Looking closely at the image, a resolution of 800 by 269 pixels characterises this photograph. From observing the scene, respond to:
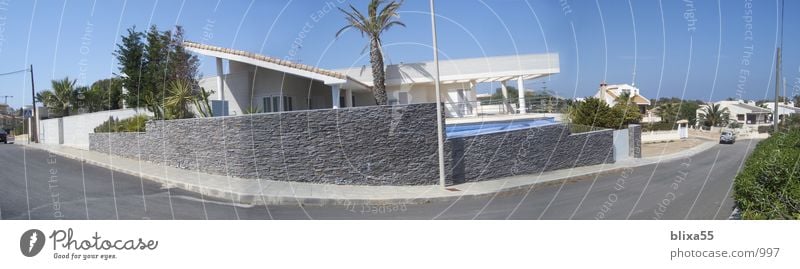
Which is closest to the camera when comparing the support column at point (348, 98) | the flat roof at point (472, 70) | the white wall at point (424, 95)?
the flat roof at point (472, 70)

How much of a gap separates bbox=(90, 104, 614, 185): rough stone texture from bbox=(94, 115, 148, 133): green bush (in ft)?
0.32

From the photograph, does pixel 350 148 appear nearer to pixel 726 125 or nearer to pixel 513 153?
pixel 513 153

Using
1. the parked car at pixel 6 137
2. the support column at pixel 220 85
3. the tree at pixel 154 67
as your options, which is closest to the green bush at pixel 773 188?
the tree at pixel 154 67

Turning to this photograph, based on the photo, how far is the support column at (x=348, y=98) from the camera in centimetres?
836

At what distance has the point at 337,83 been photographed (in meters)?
8.24

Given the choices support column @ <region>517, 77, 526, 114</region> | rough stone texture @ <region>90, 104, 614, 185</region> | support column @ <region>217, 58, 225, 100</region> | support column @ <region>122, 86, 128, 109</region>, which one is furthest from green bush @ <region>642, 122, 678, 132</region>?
support column @ <region>217, 58, 225, 100</region>

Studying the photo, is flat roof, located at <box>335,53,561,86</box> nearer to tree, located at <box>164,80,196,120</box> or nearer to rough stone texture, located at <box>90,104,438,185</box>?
rough stone texture, located at <box>90,104,438,185</box>

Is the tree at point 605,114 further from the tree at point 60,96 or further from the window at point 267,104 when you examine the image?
the window at point 267,104

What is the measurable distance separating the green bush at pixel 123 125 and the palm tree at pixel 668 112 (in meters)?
5.74

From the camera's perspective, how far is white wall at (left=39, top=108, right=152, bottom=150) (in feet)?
15.1

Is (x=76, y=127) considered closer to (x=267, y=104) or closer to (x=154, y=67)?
(x=154, y=67)
